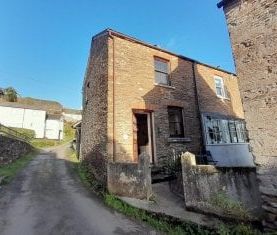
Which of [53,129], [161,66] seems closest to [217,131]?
[161,66]

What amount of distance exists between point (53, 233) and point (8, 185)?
646cm

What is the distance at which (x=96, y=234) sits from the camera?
624 centimetres

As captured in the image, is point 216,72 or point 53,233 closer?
point 53,233

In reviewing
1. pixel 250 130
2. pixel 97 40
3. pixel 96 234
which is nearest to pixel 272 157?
pixel 250 130

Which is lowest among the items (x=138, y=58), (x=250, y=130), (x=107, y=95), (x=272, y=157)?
(x=272, y=157)

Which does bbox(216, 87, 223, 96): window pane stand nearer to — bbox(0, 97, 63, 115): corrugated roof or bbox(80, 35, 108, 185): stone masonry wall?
bbox(80, 35, 108, 185): stone masonry wall

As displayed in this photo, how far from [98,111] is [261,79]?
802 cm

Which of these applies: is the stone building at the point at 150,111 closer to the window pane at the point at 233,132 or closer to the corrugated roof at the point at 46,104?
the window pane at the point at 233,132

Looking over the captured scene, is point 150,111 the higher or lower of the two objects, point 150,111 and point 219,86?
the lower

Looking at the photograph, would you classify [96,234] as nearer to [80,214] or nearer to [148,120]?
[80,214]

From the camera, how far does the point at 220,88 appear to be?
17266mm

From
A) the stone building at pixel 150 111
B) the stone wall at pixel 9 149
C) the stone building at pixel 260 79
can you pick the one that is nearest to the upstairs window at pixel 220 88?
the stone building at pixel 150 111

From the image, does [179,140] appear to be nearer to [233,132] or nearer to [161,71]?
[161,71]

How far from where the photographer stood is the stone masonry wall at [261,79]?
18.5 feet
